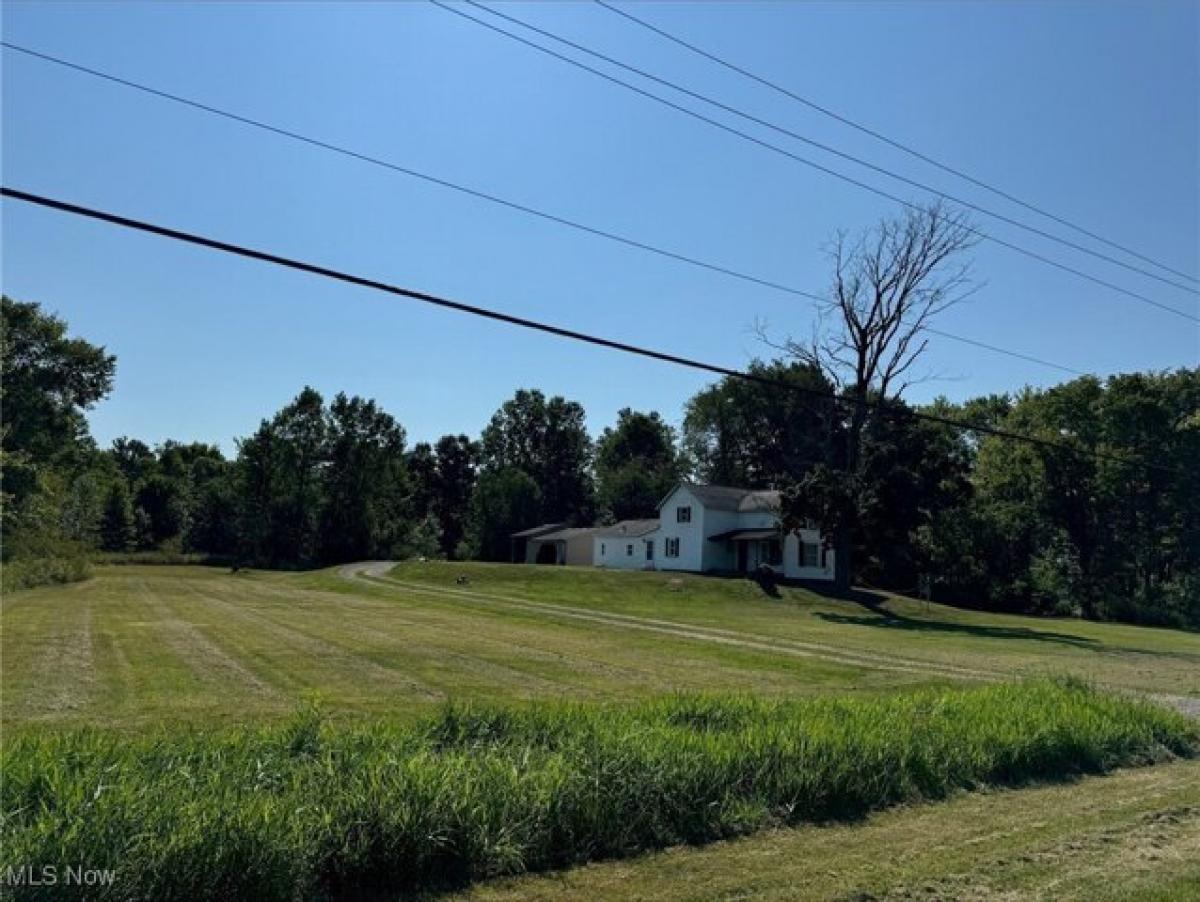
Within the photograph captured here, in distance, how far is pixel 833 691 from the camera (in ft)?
51.5

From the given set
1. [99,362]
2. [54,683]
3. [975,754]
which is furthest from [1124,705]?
[99,362]

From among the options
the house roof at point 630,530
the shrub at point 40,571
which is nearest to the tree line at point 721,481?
the shrub at point 40,571

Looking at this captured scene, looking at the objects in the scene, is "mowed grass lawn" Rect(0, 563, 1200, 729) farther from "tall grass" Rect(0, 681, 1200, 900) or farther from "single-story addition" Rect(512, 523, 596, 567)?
"single-story addition" Rect(512, 523, 596, 567)

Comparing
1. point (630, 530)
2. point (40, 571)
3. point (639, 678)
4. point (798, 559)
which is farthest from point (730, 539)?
point (639, 678)

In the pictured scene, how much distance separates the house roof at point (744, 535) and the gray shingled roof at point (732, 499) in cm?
163

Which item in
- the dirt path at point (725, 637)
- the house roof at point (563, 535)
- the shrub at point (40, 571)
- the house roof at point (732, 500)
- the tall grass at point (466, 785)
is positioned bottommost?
the shrub at point (40, 571)

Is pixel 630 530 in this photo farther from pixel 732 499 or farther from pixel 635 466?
pixel 635 466

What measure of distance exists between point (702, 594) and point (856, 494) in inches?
376

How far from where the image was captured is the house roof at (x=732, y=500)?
6038 cm

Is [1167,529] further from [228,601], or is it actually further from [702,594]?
[228,601]

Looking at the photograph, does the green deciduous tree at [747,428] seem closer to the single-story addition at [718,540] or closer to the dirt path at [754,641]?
the single-story addition at [718,540]

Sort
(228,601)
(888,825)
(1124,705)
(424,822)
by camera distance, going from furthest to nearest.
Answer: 1. (228,601)
2. (1124,705)
3. (888,825)
4. (424,822)

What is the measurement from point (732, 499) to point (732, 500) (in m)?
0.17

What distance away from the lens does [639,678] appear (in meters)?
16.8
